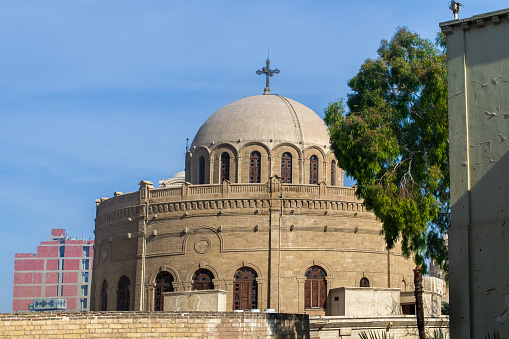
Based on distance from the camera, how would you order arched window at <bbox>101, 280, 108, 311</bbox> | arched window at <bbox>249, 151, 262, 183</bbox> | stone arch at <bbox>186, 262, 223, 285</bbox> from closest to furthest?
stone arch at <bbox>186, 262, 223, 285</bbox> < arched window at <bbox>101, 280, 108, 311</bbox> < arched window at <bbox>249, 151, 262, 183</bbox>

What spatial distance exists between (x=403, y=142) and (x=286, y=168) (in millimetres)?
19625

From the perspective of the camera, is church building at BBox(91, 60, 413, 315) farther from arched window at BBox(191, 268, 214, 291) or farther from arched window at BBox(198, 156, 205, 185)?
arched window at BBox(198, 156, 205, 185)

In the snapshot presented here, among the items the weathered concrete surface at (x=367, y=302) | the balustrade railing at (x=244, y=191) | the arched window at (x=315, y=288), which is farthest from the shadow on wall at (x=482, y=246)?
the balustrade railing at (x=244, y=191)

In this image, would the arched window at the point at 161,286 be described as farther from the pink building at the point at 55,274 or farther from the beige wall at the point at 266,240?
the pink building at the point at 55,274

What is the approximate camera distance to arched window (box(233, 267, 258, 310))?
36.0 m

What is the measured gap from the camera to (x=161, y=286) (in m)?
37.4

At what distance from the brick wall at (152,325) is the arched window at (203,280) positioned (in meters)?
12.3

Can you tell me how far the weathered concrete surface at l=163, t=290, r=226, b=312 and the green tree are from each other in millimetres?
12228

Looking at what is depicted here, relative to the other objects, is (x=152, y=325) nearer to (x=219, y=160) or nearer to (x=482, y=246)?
(x=482, y=246)

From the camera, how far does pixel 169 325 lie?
22.9 m

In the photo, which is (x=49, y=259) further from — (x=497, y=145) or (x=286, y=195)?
(x=497, y=145)

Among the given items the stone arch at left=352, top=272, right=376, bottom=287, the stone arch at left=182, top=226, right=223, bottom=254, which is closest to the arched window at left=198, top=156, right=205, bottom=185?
the stone arch at left=182, top=226, right=223, bottom=254

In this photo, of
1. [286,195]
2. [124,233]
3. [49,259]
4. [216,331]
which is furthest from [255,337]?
[49,259]

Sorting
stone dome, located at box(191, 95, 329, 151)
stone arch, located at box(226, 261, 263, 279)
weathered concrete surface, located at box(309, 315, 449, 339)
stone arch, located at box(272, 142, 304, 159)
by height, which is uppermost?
stone dome, located at box(191, 95, 329, 151)
